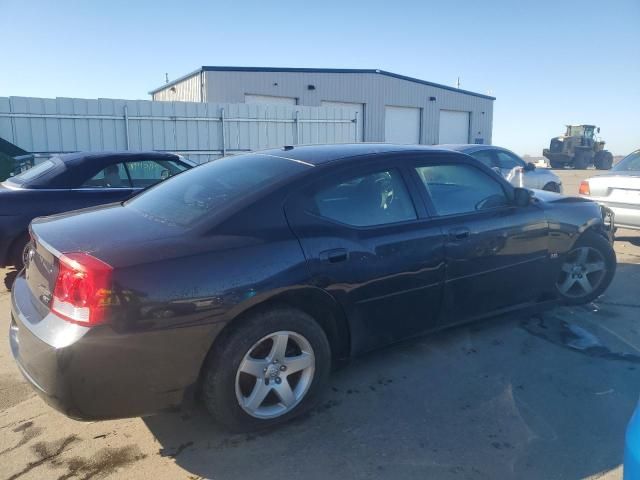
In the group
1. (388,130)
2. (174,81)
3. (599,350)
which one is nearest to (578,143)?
(388,130)

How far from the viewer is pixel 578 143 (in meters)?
32.8

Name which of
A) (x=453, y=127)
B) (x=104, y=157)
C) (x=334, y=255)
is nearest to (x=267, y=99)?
(x=453, y=127)

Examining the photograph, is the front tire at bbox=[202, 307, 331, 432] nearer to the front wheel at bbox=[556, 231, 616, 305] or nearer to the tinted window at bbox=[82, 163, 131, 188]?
the front wheel at bbox=[556, 231, 616, 305]

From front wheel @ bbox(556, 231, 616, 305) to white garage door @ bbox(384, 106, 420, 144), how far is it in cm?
2336

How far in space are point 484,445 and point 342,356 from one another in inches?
37.5

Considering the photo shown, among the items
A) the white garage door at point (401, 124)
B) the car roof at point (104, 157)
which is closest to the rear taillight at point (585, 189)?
the car roof at point (104, 157)

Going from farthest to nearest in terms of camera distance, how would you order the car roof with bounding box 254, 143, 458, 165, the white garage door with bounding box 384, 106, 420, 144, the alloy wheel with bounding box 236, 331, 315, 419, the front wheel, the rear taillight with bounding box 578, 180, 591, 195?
the white garage door with bounding box 384, 106, 420, 144, the rear taillight with bounding box 578, 180, 591, 195, the front wheel, the car roof with bounding box 254, 143, 458, 165, the alloy wheel with bounding box 236, 331, 315, 419

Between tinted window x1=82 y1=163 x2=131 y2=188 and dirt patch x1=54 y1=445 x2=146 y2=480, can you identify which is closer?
dirt patch x1=54 y1=445 x2=146 y2=480

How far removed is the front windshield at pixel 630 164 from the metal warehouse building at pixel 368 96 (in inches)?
439

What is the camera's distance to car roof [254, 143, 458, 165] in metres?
3.35

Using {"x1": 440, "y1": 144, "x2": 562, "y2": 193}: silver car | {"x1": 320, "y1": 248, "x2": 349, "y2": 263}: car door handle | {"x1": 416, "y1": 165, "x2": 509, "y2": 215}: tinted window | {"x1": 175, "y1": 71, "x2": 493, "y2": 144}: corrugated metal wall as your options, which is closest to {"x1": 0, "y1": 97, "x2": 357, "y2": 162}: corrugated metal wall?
{"x1": 175, "y1": 71, "x2": 493, "y2": 144}: corrugated metal wall

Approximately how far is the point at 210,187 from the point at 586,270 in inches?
139

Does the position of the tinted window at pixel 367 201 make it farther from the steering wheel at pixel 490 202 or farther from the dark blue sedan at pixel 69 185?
the dark blue sedan at pixel 69 185

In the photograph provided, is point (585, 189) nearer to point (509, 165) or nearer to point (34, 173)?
point (509, 165)
